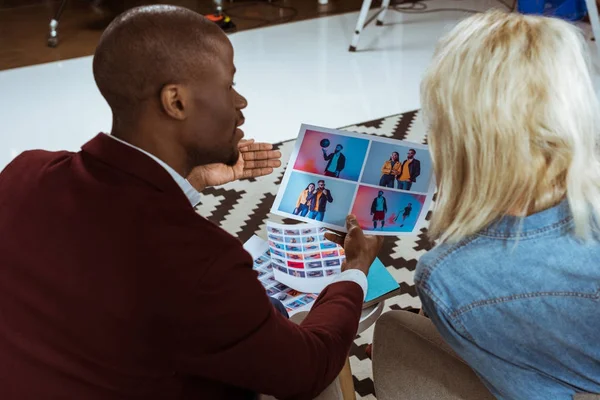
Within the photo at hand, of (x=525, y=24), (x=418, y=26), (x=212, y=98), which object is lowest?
(x=418, y=26)

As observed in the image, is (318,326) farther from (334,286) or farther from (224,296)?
(224,296)

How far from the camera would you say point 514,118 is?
96 centimetres

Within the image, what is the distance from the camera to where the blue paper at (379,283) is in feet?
4.73

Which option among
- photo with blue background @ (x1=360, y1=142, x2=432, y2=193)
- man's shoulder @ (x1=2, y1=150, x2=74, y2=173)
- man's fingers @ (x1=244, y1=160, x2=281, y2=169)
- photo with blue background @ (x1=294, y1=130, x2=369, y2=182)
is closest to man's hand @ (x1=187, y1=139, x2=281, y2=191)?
man's fingers @ (x1=244, y1=160, x2=281, y2=169)

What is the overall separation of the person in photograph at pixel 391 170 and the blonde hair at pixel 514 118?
438 millimetres

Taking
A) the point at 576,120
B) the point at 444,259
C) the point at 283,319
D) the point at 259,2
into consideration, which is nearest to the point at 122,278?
the point at 283,319

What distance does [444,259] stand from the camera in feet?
3.38

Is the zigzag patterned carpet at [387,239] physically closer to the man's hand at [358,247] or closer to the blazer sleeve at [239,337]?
the man's hand at [358,247]

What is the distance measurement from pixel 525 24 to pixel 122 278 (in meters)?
0.61

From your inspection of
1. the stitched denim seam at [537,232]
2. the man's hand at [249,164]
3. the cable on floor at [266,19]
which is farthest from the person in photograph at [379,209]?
the cable on floor at [266,19]

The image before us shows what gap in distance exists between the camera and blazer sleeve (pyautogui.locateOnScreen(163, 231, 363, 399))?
3.23 ft

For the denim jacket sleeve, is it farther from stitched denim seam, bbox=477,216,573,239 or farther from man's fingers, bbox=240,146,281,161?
man's fingers, bbox=240,146,281,161

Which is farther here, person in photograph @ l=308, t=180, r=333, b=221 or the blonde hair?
person in photograph @ l=308, t=180, r=333, b=221

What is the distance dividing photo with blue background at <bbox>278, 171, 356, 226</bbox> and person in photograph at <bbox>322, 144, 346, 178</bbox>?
14 millimetres
